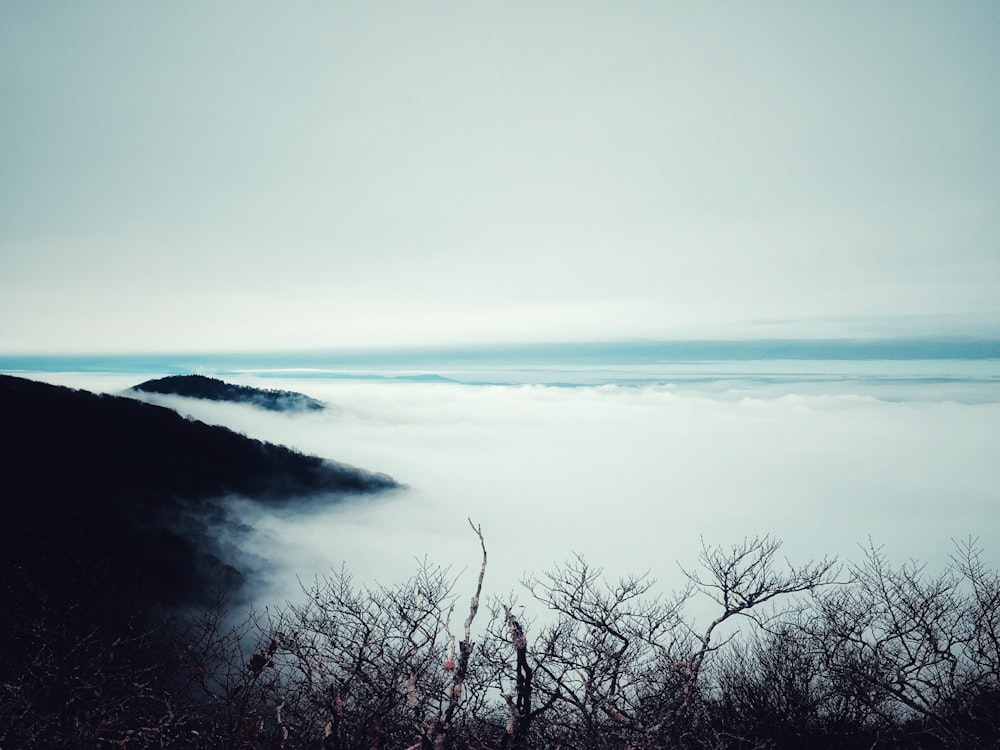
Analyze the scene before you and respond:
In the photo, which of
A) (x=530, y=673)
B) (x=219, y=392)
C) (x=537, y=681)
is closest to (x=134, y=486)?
(x=219, y=392)

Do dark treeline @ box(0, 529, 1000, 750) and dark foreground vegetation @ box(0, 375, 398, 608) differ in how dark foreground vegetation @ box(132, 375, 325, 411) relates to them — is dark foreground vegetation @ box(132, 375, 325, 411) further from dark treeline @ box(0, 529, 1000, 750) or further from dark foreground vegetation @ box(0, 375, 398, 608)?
dark treeline @ box(0, 529, 1000, 750)

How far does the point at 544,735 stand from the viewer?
15.2m

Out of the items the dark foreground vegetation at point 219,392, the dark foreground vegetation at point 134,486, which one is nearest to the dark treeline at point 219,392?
the dark foreground vegetation at point 219,392

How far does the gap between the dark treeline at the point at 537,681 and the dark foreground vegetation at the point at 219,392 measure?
52.6 feet

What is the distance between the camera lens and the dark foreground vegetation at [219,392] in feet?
123

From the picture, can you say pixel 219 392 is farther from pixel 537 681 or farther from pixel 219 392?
pixel 537 681

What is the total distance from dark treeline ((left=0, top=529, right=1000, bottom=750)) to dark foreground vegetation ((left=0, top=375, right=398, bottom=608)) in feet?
57.4

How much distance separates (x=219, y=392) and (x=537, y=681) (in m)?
32.0

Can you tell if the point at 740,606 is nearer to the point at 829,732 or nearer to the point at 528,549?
the point at 829,732

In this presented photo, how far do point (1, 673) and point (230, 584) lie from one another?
37262 mm

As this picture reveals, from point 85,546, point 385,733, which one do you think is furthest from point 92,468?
point 385,733

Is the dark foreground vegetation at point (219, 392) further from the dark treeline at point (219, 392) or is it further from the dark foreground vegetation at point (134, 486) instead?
the dark foreground vegetation at point (134, 486)

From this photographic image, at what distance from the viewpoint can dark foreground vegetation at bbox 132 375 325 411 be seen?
123ft

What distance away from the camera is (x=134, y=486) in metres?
53.4
